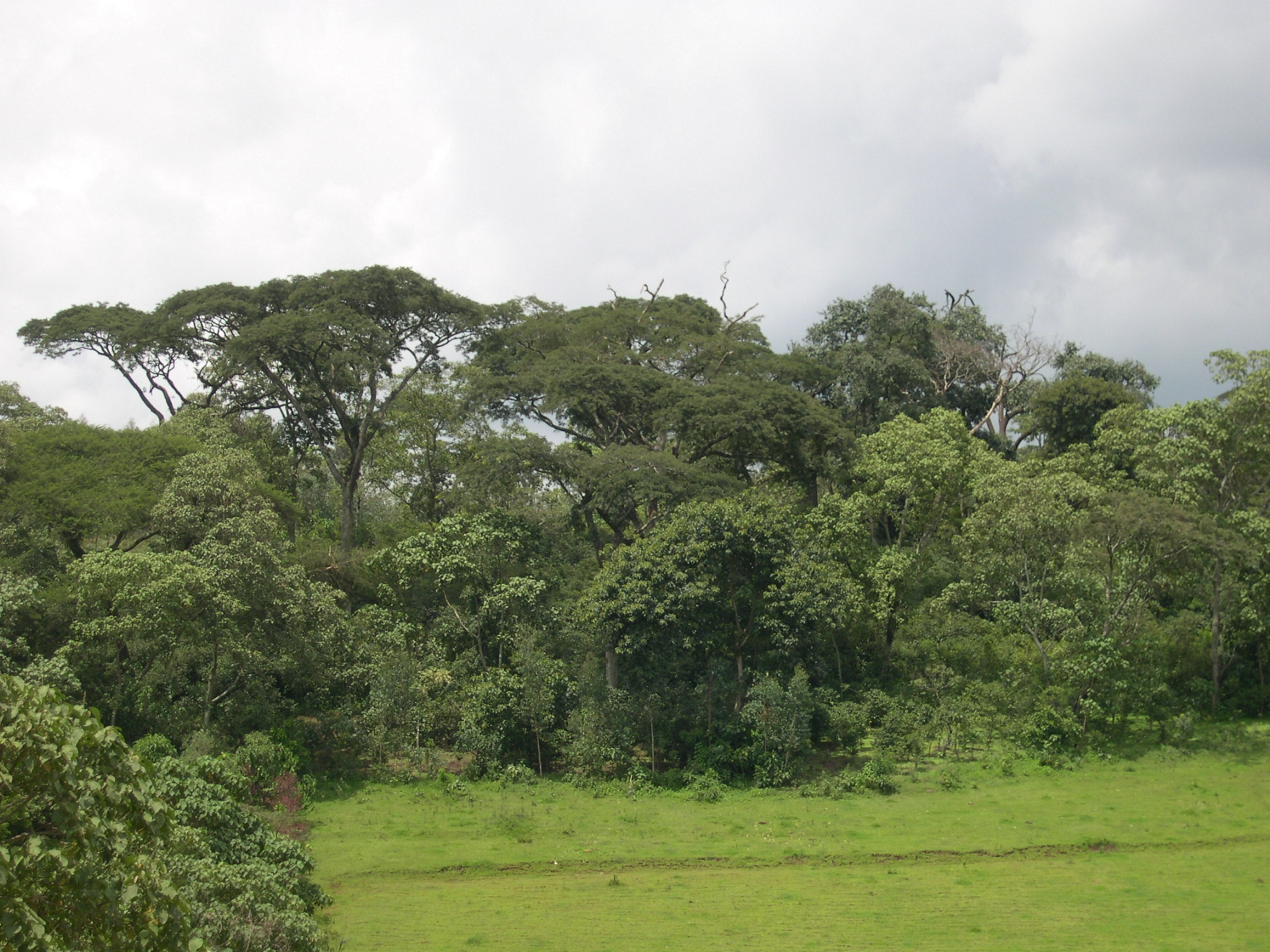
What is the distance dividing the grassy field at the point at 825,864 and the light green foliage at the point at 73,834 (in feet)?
25.9

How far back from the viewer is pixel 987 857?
16672mm

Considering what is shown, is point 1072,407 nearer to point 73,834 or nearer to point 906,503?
point 906,503

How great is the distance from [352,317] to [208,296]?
5624 mm

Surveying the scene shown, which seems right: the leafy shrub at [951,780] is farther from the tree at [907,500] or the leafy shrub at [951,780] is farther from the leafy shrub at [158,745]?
the leafy shrub at [158,745]

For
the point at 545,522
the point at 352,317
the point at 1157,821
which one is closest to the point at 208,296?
the point at 352,317

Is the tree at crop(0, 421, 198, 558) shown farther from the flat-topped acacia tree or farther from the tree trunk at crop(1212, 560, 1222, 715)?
the tree trunk at crop(1212, 560, 1222, 715)

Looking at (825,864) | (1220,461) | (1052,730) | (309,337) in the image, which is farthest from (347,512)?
(1220,461)

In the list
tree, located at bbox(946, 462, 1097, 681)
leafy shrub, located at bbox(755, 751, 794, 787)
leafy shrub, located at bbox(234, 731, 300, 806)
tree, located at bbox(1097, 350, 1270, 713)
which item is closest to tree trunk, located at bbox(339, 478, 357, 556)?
leafy shrub, located at bbox(234, 731, 300, 806)

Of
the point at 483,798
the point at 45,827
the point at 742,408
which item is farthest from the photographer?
the point at 742,408

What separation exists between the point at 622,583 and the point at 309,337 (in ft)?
44.7

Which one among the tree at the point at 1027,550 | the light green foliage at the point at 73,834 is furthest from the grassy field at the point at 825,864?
the light green foliage at the point at 73,834

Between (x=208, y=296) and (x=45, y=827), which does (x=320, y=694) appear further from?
(x=45, y=827)

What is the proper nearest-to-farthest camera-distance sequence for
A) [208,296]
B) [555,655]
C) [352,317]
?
[555,655]
[352,317]
[208,296]

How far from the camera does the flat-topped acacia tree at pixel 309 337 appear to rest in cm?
2942
